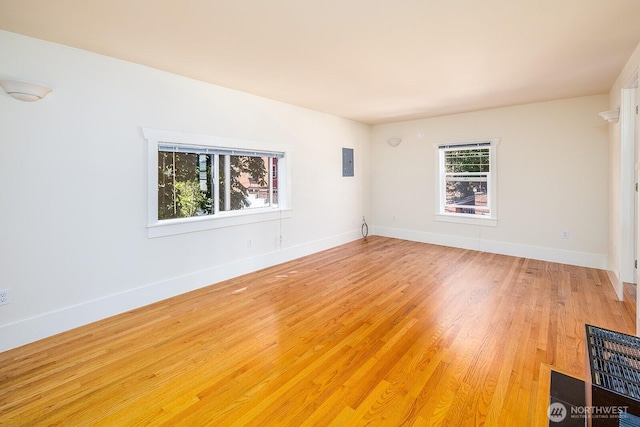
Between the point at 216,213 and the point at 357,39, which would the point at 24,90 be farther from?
the point at 357,39

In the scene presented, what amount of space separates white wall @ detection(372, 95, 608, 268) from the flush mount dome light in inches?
215

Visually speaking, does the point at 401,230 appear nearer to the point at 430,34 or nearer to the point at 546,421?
the point at 430,34

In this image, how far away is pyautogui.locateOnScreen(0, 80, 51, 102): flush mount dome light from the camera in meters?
2.29

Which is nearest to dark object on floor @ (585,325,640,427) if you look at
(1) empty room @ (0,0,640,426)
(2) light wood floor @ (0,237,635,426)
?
(1) empty room @ (0,0,640,426)

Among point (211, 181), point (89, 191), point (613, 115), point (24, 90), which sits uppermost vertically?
point (613, 115)

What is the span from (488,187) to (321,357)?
14.6 ft

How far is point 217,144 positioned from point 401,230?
→ 4.15m

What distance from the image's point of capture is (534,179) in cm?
480

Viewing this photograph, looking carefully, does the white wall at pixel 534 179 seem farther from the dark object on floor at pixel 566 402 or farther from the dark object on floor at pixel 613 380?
the dark object on floor at pixel 613 380

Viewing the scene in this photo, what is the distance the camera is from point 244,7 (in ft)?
6.82

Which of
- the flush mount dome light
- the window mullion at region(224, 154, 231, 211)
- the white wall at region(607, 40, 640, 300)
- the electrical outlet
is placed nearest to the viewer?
the flush mount dome light

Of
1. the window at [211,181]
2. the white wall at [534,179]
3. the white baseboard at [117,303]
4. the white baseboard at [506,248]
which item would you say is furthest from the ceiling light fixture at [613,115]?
the white baseboard at [117,303]

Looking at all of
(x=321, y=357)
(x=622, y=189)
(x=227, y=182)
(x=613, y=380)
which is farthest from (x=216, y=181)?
(x=622, y=189)

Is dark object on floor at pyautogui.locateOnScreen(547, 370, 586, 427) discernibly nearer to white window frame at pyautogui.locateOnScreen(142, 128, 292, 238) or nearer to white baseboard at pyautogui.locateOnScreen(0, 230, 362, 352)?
white baseboard at pyautogui.locateOnScreen(0, 230, 362, 352)
